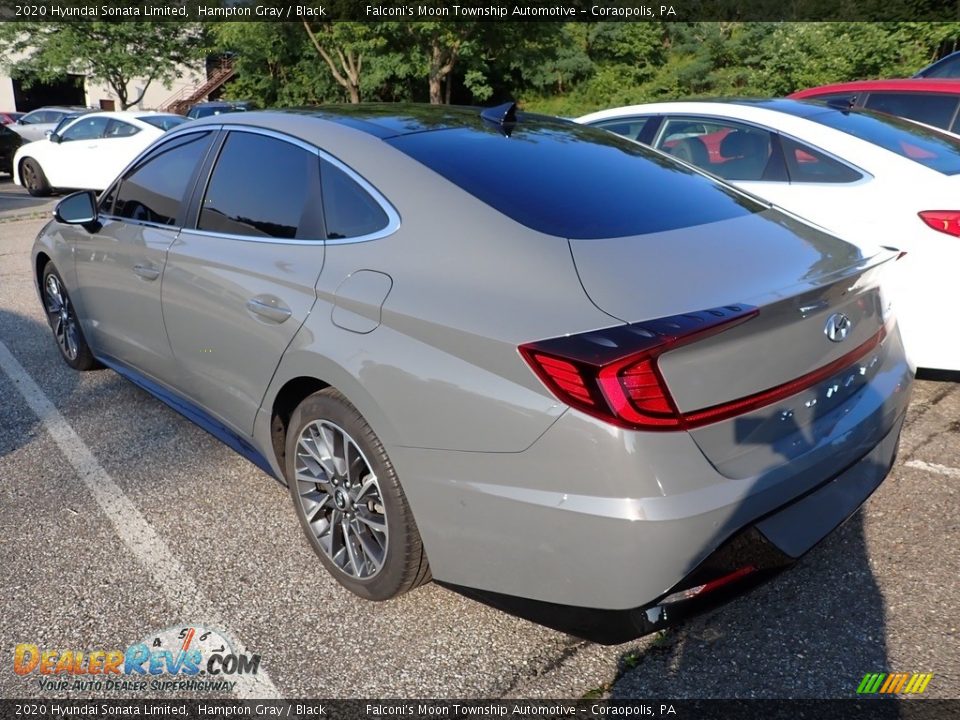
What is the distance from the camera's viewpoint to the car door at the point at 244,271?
287cm

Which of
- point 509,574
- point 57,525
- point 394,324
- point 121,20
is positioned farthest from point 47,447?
point 121,20

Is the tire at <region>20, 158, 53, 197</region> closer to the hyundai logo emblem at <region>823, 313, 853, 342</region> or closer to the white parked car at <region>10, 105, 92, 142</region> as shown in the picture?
the white parked car at <region>10, 105, 92, 142</region>

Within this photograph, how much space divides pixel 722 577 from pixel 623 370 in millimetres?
645

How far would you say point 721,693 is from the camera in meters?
2.34

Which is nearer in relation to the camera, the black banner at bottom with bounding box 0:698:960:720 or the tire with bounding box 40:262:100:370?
the black banner at bottom with bounding box 0:698:960:720

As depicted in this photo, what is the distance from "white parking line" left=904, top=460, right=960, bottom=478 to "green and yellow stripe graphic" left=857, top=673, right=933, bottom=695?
1.46 meters

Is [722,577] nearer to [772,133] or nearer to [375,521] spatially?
[375,521]

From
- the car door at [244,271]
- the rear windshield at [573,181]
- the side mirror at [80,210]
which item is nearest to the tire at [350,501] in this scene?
the car door at [244,271]

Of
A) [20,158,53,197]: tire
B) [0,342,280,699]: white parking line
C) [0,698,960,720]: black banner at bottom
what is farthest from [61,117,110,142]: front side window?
[0,698,960,720]: black banner at bottom

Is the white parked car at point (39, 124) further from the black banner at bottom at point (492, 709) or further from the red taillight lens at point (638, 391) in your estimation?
the red taillight lens at point (638, 391)

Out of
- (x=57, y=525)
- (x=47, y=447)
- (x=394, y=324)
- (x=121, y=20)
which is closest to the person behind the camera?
(x=394, y=324)

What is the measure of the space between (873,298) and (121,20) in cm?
3714

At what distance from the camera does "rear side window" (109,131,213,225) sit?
3.64 meters

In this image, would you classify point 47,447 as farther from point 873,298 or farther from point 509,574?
point 873,298
